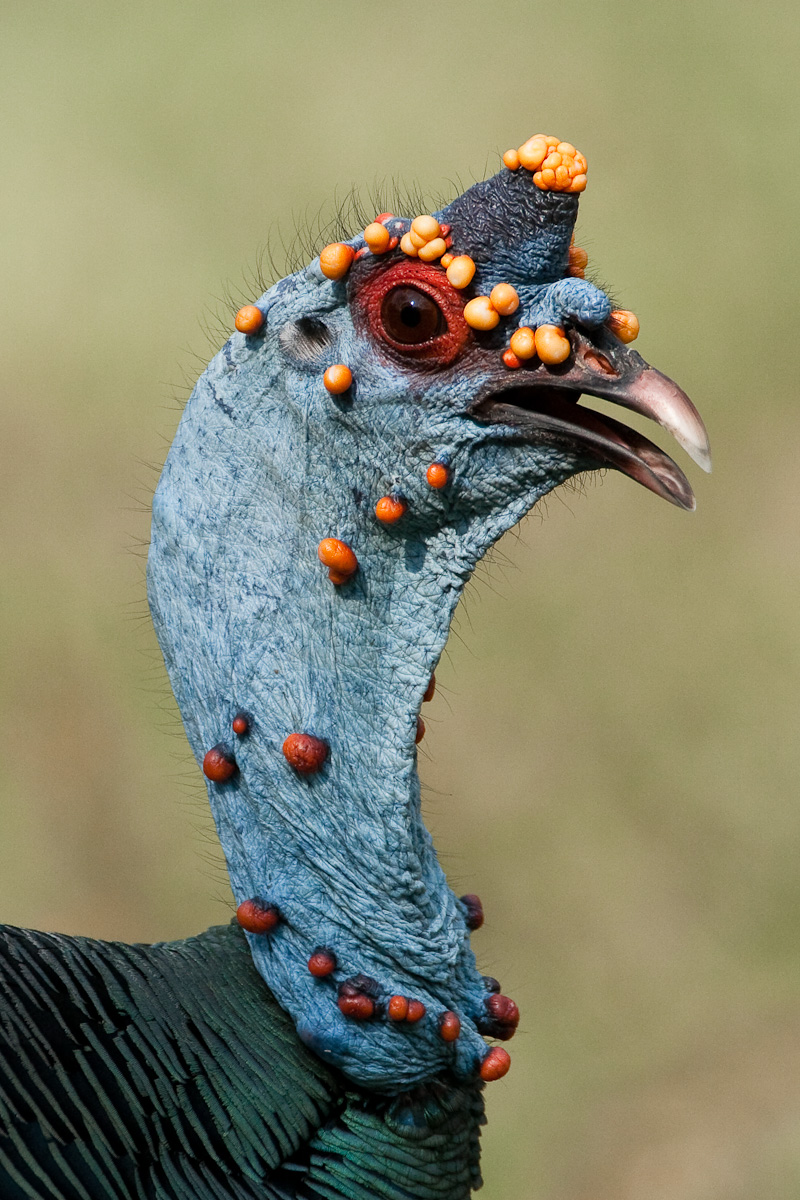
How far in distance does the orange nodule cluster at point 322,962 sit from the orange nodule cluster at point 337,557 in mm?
540

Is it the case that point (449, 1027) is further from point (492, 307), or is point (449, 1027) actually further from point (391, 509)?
point (492, 307)

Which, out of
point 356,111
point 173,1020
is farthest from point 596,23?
point 173,1020

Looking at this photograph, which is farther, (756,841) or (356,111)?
(356,111)

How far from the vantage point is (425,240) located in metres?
1.81

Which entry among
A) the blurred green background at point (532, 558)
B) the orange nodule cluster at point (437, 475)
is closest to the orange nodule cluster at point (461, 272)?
the orange nodule cluster at point (437, 475)

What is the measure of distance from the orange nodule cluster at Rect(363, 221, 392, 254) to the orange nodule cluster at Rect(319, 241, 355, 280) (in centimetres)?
3

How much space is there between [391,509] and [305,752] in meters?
0.37

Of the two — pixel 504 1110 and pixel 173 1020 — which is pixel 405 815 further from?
pixel 504 1110

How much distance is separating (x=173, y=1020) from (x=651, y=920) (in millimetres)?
3134

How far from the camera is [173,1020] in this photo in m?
2.01

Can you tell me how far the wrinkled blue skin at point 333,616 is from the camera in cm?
187

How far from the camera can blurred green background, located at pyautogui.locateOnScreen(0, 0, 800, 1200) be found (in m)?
4.66

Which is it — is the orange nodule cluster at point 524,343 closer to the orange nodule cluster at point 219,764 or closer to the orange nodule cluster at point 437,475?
the orange nodule cluster at point 437,475

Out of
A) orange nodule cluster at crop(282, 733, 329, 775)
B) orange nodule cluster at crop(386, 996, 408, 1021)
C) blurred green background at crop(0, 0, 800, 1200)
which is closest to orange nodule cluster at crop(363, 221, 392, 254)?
orange nodule cluster at crop(282, 733, 329, 775)
